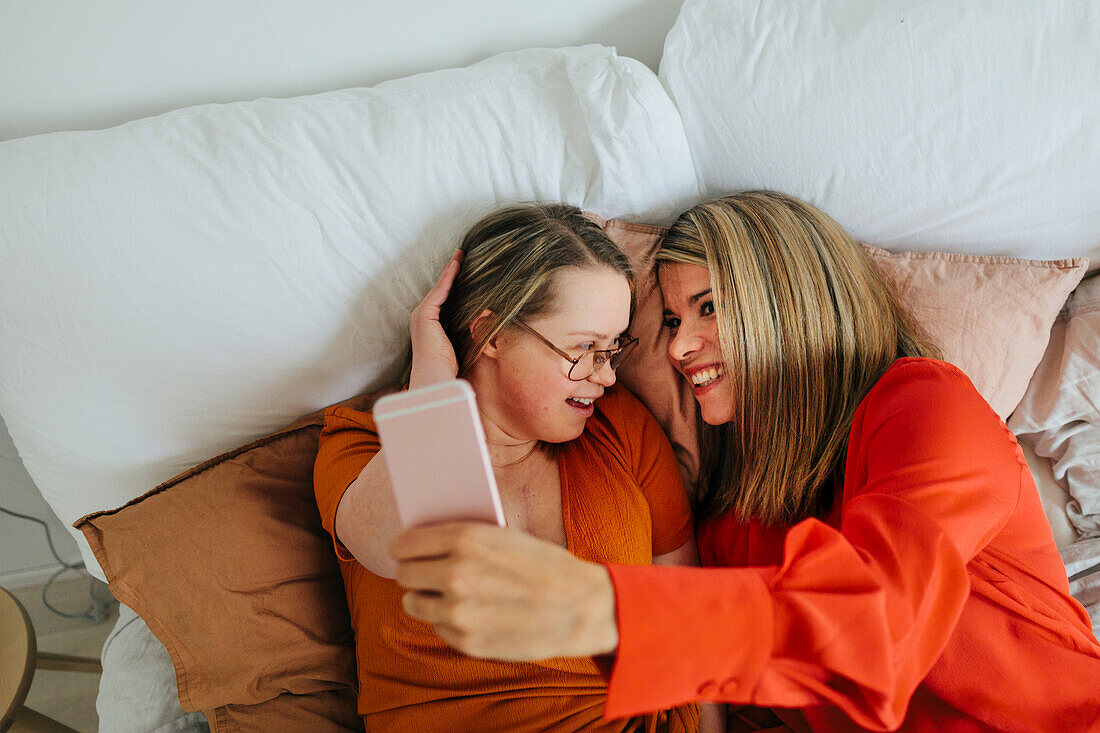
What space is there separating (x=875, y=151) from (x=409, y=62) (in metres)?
0.81

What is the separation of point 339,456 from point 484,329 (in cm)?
29

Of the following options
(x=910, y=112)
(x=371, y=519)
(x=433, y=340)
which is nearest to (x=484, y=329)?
(x=433, y=340)

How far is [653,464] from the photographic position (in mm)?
1158

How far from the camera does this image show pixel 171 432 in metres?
1.10

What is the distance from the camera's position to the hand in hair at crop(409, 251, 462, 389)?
103 cm

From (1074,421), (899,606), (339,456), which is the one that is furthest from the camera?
(1074,421)

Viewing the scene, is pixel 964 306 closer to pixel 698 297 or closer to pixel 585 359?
pixel 698 297

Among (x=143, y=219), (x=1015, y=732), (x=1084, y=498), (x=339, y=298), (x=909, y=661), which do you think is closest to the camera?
(x=909, y=661)

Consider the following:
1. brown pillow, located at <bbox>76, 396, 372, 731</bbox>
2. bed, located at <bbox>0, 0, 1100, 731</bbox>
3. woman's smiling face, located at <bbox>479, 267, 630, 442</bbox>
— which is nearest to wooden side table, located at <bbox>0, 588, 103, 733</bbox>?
bed, located at <bbox>0, 0, 1100, 731</bbox>

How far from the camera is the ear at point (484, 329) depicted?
1086mm

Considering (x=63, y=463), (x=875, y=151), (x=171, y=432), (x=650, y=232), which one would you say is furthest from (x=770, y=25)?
(x=63, y=463)

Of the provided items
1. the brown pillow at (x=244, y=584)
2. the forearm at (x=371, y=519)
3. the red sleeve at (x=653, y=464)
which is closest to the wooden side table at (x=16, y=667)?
the brown pillow at (x=244, y=584)

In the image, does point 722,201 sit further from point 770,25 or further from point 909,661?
point 909,661

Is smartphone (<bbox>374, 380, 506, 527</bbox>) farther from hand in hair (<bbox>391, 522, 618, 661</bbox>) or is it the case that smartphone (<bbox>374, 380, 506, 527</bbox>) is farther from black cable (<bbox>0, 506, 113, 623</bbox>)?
black cable (<bbox>0, 506, 113, 623</bbox>)
